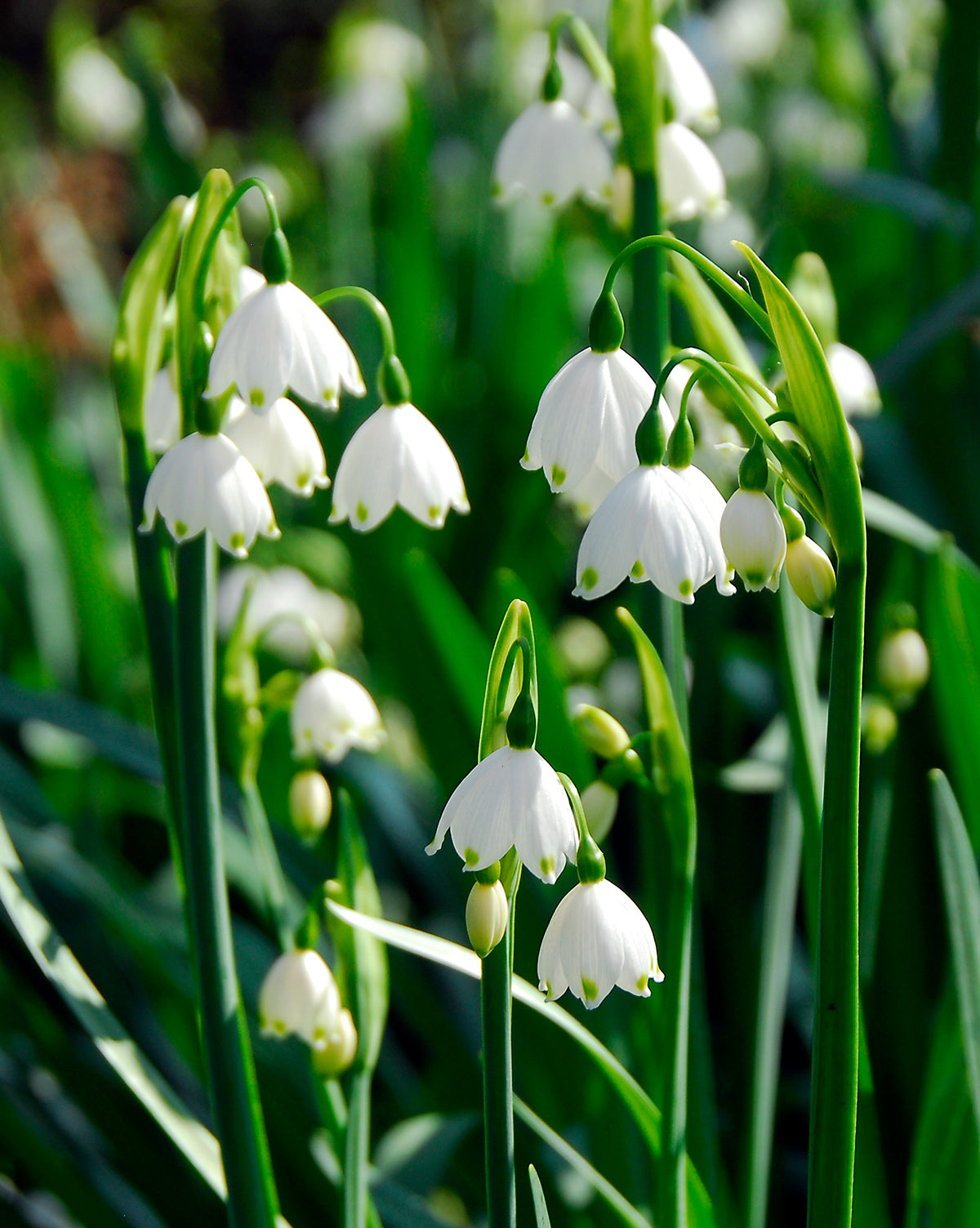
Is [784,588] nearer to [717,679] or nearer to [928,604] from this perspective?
[928,604]

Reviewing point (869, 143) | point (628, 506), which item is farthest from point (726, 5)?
point (628, 506)

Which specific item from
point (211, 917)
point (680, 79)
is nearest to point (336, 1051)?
point (211, 917)

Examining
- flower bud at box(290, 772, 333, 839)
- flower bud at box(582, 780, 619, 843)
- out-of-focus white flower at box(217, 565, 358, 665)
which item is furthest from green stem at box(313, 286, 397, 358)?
out-of-focus white flower at box(217, 565, 358, 665)

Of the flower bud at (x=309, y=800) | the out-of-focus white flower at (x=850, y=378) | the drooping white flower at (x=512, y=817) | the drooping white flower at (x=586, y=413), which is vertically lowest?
the drooping white flower at (x=512, y=817)

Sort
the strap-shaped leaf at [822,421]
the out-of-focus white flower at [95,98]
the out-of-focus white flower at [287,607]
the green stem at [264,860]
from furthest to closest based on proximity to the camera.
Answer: the out-of-focus white flower at [95,98] → the out-of-focus white flower at [287,607] → the green stem at [264,860] → the strap-shaped leaf at [822,421]

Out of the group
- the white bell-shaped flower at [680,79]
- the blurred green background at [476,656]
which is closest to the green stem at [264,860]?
the blurred green background at [476,656]

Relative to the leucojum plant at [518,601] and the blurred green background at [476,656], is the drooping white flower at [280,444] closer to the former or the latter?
the leucojum plant at [518,601]
